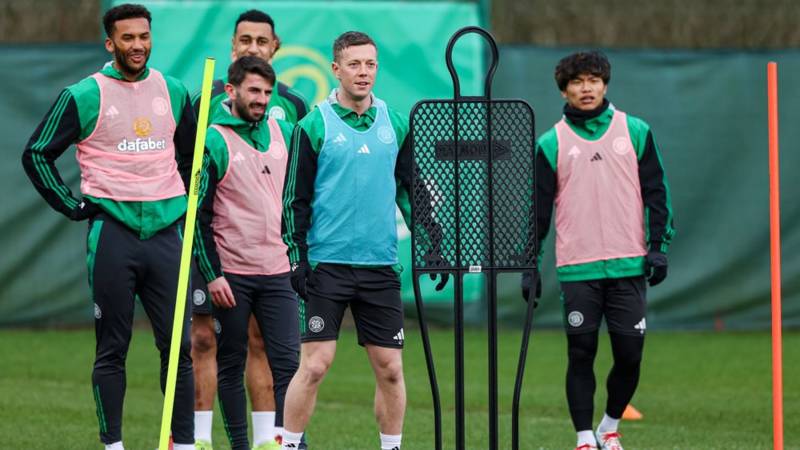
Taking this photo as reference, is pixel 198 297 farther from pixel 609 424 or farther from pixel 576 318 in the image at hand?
pixel 609 424

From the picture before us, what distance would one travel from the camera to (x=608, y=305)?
7.04 metres

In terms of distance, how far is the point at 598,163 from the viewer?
23.0 ft

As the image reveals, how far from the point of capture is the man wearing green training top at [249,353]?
692cm

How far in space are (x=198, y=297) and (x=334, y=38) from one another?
19.9ft

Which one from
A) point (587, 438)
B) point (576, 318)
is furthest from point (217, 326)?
point (587, 438)

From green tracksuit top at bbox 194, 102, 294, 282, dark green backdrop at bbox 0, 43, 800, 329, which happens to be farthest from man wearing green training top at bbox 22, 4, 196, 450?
dark green backdrop at bbox 0, 43, 800, 329

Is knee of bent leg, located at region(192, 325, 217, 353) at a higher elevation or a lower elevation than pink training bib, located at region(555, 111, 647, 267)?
lower

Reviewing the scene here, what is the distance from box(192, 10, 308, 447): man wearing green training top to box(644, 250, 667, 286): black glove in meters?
1.91

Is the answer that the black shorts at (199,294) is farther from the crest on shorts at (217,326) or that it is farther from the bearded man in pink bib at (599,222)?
the bearded man in pink bib at (599,222)

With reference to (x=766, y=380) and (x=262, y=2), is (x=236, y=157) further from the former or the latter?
(x=262, y=2)

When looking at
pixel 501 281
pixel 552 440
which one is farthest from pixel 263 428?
pixel 501 281

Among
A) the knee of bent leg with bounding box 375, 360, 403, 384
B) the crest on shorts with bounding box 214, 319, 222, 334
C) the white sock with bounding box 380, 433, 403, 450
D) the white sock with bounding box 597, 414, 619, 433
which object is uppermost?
the crest on shorts with bounding box 214, 319, 222, 334

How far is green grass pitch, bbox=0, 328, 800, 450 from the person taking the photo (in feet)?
25.5

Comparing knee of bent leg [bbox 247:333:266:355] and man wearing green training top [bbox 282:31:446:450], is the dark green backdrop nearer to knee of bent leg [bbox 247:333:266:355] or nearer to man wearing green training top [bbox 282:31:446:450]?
knee of bent leg [bbox 247:333:266:355]
